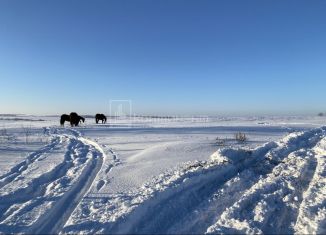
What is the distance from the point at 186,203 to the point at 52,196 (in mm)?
2498

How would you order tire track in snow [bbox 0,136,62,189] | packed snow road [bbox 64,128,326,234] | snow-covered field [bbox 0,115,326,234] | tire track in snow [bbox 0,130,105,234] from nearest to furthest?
packed snow road [bbox 64,128,326,234]
snow-covered field [bbox 0,115,326,234]
tire track in snow [bbox 0,130,105,234]
tire track in snow [bbox 0,136,62,189]

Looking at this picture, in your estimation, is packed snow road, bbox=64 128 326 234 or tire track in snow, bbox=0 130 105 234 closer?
packed snow road, bbox=64 128 326 234

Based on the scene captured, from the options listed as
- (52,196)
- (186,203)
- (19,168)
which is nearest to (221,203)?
(186,203)

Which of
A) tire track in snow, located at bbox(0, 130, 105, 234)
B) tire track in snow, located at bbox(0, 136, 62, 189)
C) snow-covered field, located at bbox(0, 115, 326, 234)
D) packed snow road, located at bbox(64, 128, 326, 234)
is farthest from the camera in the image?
tire track in snow, located at bbox(0, 136, 62, 189)

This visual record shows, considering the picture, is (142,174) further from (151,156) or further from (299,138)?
(299,138)

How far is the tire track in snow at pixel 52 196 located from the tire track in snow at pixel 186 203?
111cm

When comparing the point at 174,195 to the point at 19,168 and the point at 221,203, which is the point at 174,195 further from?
the point at 19,168

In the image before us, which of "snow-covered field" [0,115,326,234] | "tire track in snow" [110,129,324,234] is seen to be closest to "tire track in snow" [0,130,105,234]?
"snow-covered field" [0,115,326,234]

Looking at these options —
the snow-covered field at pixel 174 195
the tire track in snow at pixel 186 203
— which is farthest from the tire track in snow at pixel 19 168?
the tire track in snow at pixel 186 203

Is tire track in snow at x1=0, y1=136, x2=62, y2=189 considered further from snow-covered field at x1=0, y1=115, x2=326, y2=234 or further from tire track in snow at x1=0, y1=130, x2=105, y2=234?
tire track in snow at x1=0, y1=130, x2=105, y2=234

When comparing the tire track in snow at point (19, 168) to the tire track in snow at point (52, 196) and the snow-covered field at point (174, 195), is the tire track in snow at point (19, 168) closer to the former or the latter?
the snow-covered field at point (174, 195)

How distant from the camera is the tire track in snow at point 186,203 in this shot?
4.40 meters

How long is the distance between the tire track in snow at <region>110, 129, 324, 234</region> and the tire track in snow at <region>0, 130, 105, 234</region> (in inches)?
43.8

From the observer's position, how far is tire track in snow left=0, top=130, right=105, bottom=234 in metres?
4.71
